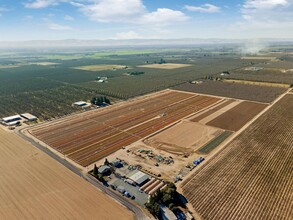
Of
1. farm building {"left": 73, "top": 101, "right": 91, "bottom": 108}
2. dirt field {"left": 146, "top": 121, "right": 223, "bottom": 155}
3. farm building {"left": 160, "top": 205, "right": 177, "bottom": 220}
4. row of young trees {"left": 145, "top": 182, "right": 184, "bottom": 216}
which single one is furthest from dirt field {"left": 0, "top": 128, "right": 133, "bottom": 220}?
farm building {"left": 73, "top": 101, "right": 91, "bottom": 108}

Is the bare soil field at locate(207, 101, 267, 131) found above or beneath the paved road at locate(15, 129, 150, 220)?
above

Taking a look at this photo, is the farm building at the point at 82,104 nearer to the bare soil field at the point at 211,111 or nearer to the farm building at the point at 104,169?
the bare soil field at the point at 211,111

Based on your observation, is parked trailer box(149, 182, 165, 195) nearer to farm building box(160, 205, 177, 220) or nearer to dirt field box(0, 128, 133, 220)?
farm building box(160, 205, 177, 220)

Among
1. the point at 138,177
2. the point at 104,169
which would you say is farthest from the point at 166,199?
the point at 104,169

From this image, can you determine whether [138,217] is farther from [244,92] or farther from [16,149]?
[244,92]

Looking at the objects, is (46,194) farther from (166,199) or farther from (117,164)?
(166,199)

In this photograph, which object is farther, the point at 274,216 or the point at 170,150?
the point at 170,150

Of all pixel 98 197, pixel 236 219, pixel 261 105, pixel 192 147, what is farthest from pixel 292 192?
pixel 261 105

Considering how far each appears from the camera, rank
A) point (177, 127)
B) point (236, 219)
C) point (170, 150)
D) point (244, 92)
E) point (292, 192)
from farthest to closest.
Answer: point (244, 92) < point (177, 127) < point (170, 150) < point (292, 192) < point (236, 219)
